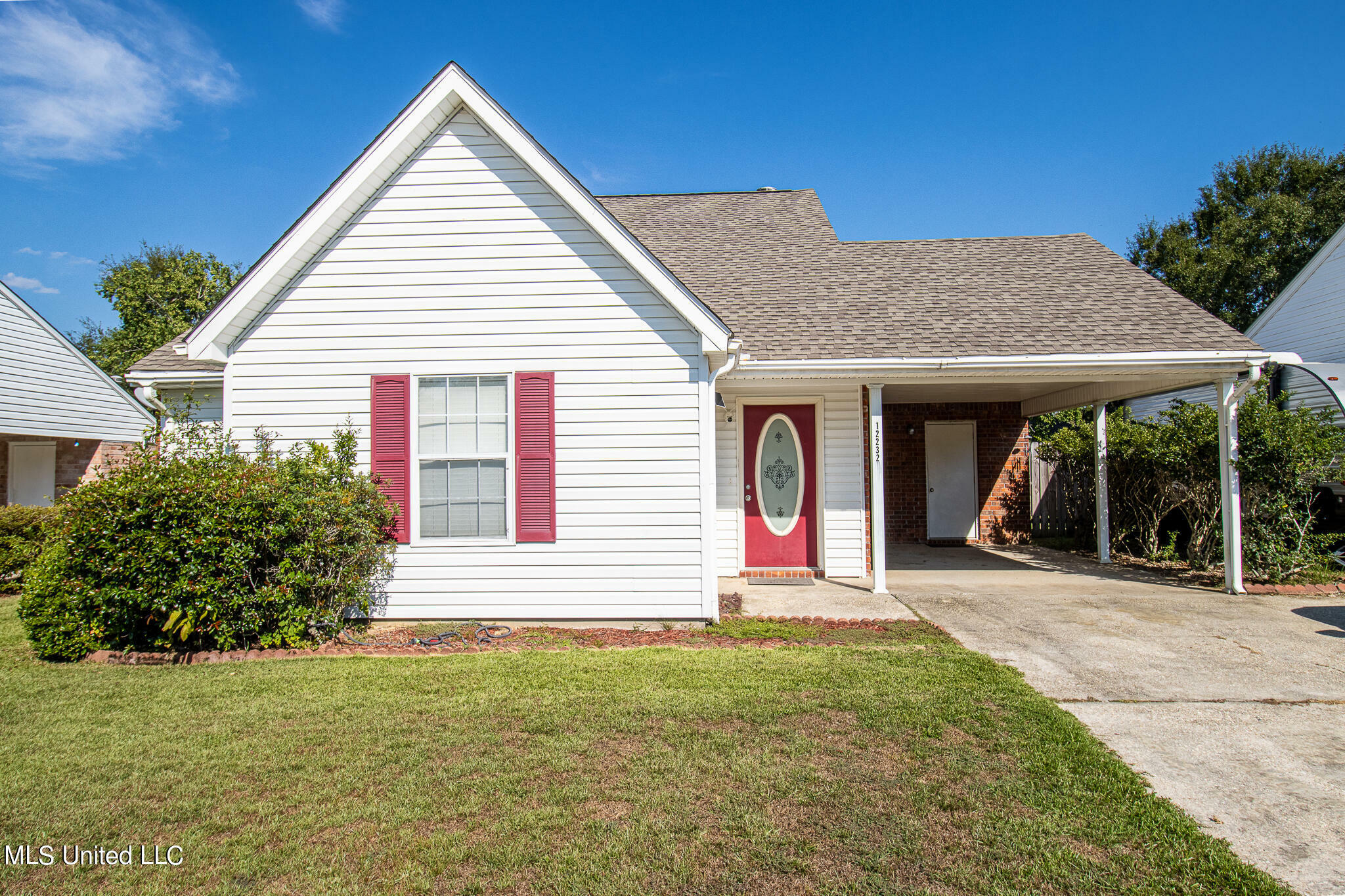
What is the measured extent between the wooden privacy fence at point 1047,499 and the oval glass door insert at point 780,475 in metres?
6.49

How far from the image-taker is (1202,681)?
5.39 m

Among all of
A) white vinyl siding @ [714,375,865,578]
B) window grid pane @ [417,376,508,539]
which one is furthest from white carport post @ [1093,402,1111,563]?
window grid pane @ [417,376,508,539]

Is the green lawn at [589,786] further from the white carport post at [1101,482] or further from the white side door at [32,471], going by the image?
the white side door at [32,471]

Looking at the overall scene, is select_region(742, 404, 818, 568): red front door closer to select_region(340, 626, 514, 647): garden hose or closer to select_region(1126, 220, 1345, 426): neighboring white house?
select_region(340, 626, 514, 647): garden hose

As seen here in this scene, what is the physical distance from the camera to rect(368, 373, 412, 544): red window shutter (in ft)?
23.2

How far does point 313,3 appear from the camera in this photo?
932cm

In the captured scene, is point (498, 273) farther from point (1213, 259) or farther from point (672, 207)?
point (1213, 259)

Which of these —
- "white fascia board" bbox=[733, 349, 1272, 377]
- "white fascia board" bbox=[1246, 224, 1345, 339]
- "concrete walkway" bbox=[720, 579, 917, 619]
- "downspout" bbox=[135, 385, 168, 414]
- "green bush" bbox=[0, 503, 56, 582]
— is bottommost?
A: "concrete walkway" bbox=[720, 579, 917, 619]

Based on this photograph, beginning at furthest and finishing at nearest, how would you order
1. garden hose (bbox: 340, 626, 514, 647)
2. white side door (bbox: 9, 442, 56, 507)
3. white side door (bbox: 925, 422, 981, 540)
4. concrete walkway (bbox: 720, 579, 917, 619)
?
1. white side door (bbox: 9, 442, 56, 507)
2. white side door (bbox: 925, 422, 981, 540)
3. concrete walkway (bbox: 720, 579, 917, 619)
4. garden hose (bbox: 340, 626, 514, 647)

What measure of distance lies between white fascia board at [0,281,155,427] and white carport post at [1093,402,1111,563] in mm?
16592

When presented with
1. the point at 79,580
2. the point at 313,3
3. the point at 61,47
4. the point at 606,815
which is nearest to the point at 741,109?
the point at 313,3

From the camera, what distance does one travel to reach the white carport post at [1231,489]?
8.82 meters

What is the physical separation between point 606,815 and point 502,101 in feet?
20.7

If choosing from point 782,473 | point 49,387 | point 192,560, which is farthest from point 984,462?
point 49,387
